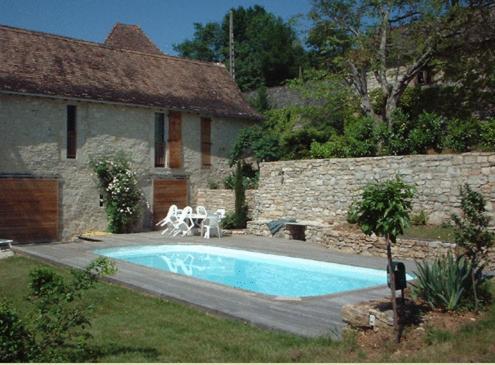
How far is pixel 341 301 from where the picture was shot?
27.9 feet

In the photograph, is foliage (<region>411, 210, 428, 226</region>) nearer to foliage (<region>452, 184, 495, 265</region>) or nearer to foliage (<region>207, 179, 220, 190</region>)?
foliage (<region>452, 184, 495, 265</region>)

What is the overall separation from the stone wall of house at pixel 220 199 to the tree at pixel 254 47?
77.3ft

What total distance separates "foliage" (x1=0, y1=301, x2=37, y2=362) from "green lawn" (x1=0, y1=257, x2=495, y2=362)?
0.83 m

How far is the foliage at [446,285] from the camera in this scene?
6.59 m

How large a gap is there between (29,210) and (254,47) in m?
34.2

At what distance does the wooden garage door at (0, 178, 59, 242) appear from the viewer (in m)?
17.5

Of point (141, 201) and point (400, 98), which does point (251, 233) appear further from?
point (400, 98)

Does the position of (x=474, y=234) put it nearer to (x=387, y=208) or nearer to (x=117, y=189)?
(x=387, y=208)

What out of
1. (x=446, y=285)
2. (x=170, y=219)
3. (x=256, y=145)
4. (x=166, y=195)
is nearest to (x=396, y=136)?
(x=256, y=145)

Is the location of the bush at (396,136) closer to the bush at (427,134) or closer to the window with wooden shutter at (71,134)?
the bush at (427,134)

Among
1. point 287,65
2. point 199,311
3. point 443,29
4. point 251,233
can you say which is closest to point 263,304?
point 199,311

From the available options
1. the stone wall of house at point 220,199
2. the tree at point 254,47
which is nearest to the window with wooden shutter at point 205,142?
the stone wall of house at point 220,199

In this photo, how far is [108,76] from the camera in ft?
68.6

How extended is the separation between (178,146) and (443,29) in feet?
35.4
